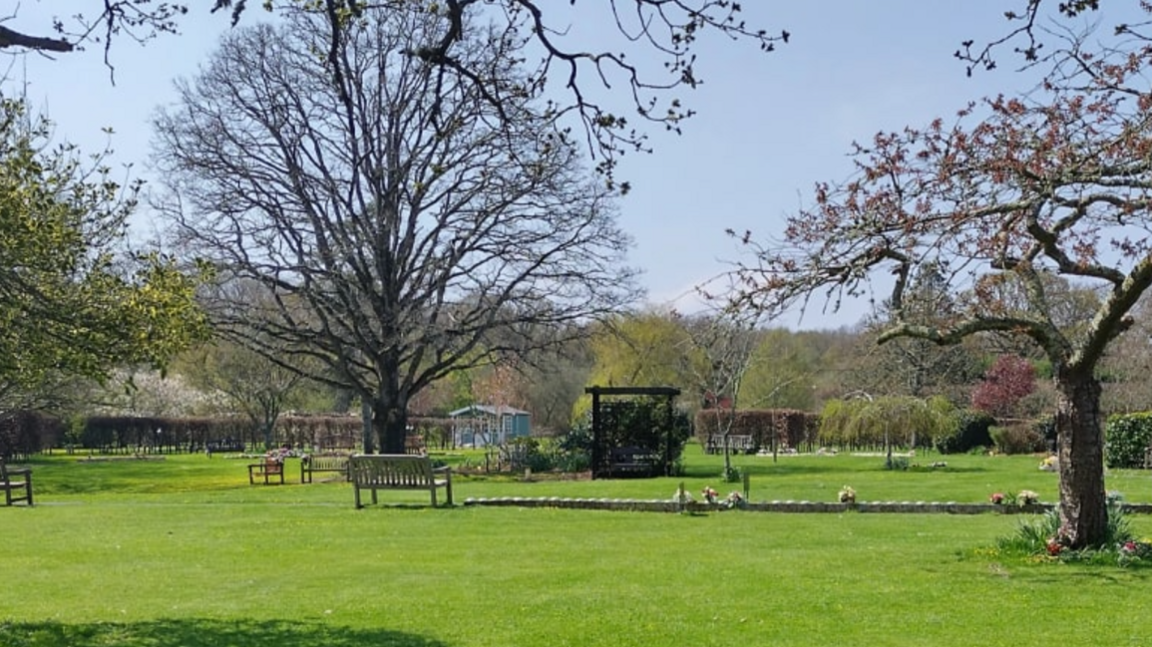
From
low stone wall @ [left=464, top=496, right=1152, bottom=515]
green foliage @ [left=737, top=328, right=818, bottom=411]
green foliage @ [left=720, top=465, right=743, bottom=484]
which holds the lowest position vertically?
green foliage @ [left=720, top=465, right=743, bottom=484]

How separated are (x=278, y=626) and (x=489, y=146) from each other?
21072 millimetres

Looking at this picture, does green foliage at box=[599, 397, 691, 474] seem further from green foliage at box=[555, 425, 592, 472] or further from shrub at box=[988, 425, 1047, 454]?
shrub at box=[988, 425, 1047, 454]

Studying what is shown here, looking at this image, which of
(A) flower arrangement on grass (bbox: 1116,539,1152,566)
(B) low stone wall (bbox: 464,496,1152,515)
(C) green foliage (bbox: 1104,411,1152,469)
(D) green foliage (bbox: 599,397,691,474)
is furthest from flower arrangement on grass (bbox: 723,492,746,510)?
(C) green foliage (bbox: 1104,411,1152,469)

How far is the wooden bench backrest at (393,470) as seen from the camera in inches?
696

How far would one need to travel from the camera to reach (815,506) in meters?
15.8

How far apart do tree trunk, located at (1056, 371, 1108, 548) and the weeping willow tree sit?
703 inches

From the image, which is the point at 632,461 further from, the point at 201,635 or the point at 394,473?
the point at 201,635

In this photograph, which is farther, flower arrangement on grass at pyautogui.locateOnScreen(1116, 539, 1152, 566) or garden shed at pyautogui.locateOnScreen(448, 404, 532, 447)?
garden shed at pyautogui.locateOnScreen(448, 404, 532, 447)

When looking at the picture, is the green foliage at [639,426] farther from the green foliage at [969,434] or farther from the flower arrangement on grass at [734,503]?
the green foliage at [969,434]

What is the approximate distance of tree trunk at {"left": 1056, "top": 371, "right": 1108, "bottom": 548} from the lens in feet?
33.4

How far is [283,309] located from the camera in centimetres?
2922

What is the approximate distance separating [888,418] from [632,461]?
24.0ft

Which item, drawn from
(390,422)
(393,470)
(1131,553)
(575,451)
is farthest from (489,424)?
(1131,553)

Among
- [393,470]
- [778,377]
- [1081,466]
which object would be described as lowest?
[393,470]
